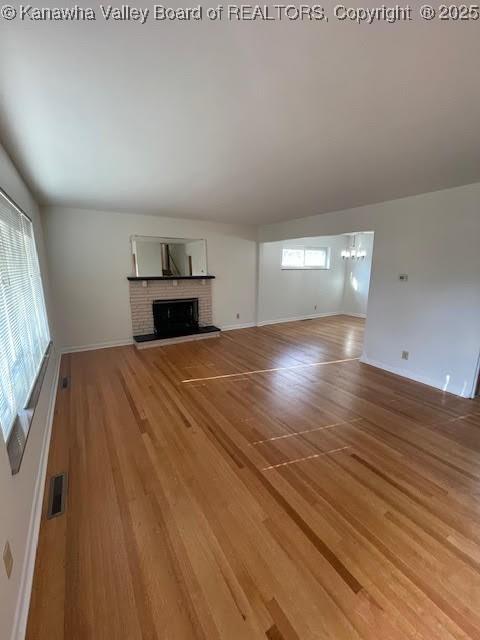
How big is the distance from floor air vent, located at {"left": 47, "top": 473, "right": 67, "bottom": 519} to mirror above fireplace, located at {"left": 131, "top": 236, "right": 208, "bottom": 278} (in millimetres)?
3678

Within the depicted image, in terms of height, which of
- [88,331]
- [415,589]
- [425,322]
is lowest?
[415,589]

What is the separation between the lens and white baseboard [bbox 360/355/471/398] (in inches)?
126

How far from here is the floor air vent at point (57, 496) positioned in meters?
1.62

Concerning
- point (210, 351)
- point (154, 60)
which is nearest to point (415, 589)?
point (154, 60)

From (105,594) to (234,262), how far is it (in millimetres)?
5493

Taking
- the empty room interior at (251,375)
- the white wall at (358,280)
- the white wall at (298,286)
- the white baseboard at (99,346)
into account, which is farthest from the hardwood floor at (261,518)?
the white wall at (358,280)

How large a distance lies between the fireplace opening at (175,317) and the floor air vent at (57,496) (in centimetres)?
330

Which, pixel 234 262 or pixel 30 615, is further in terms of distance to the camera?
pixel 234 262

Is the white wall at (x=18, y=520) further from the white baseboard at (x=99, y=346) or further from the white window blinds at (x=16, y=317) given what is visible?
the white baseboard at (x=99, y=346)

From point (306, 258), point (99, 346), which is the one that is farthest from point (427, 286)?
point (99, 346)

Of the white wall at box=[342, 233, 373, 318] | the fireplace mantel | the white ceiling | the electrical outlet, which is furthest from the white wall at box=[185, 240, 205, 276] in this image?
the electrical outlet

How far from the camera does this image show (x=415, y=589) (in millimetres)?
1237

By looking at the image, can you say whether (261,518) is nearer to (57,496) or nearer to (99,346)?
(57,496)

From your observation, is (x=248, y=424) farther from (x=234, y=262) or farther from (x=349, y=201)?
(x=234, y=262)
